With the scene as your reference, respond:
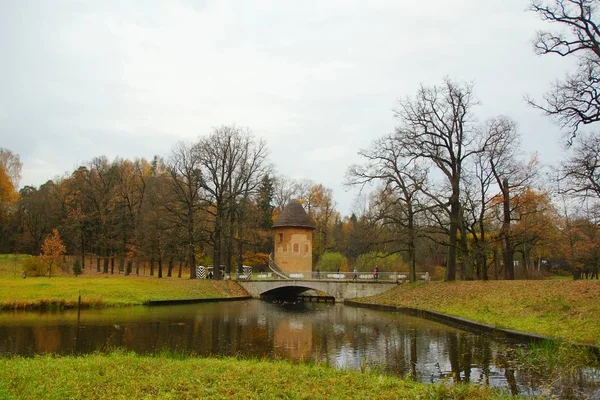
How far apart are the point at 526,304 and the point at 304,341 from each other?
9688 millimetres

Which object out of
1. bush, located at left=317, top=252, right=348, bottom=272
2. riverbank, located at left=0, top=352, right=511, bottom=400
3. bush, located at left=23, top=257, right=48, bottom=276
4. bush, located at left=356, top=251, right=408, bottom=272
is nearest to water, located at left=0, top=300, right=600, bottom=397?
riverbank, located at left=0, top=352, right=511, bottom=400

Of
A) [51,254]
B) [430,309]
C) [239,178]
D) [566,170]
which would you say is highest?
[239,178]

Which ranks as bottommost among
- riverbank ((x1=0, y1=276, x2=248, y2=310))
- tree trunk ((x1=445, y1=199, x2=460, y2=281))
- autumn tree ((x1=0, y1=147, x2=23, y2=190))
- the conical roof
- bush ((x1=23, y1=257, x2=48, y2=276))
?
riverbank ((x1=0, y1=276, x2=248, y2=310))

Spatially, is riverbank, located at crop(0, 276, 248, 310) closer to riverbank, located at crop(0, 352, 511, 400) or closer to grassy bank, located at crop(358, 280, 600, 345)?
grassy bank, located at crop(358, 280, 600, 345)

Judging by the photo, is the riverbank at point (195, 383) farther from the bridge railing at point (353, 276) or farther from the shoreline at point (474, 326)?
the bridge railing at point (353, 276)

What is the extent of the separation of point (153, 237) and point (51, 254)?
777 cm

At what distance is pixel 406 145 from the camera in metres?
30.9

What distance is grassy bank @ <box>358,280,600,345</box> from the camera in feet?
50.6

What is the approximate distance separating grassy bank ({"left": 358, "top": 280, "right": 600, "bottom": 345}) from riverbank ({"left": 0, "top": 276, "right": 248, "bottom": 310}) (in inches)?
557

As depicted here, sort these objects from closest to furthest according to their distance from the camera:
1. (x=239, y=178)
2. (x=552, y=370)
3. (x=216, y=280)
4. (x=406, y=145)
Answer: (x=552, y=370), (x=406, y=145), (x=216, y=280), (x=239, y=178)

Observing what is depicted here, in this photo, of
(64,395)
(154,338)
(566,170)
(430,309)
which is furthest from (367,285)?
(64,395)

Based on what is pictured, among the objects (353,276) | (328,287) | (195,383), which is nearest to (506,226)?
(353,276)

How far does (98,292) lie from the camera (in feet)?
94.3

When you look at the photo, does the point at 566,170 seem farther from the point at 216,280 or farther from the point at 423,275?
the point at 216,280
